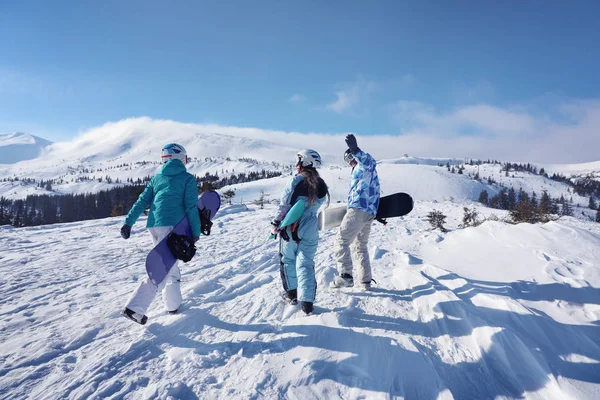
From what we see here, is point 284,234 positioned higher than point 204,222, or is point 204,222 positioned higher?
point 204,222

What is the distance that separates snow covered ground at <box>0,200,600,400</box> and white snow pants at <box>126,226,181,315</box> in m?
0.22

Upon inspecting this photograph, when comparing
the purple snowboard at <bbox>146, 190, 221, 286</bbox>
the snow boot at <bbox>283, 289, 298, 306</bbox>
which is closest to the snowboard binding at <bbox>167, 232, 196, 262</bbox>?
the purple snowboard at <bbox>146, 190, 221, 286</bbox>

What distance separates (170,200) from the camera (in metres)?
3.78

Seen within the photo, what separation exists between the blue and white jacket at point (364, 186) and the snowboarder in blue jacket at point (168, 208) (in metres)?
2.47

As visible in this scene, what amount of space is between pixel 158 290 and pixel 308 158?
276cm

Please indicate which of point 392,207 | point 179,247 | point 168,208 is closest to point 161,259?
point 179,247

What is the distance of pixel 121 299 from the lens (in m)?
4.49

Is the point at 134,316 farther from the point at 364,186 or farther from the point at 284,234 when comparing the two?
the point at 364,186

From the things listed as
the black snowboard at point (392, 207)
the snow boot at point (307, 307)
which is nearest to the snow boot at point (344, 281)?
the snow boot at point (307, 307)

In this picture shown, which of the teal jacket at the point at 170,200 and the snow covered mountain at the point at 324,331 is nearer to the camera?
the snow covered mountain at the point at 324,331

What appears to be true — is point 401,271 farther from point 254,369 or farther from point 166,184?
point 166,184

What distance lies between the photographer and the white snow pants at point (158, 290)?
3.52 m

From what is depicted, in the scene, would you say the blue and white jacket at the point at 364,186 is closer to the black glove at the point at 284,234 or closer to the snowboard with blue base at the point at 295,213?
the snowboard with blue base at the point at 295,213

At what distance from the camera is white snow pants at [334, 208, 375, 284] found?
15.1 ft
